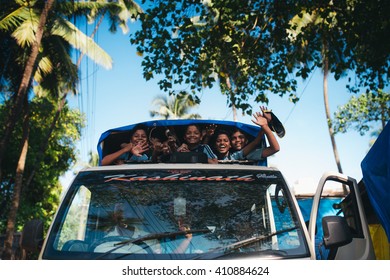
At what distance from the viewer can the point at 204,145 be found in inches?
237

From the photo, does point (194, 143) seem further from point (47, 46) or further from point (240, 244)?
point (47, 46)

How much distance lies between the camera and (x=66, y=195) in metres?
3.94

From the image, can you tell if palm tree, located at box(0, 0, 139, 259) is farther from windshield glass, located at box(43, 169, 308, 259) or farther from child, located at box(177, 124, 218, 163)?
windshield glass, located at box(43, 169, 308, 259)

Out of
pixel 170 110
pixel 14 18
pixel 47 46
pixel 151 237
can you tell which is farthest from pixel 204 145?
pixel 170 110

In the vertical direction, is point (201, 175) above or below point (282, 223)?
above

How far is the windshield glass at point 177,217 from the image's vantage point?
3404mm

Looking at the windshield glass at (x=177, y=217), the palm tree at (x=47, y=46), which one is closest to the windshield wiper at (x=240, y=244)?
the windshield glass at (x=177, y=217)

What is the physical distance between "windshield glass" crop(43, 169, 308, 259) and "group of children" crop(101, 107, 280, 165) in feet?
5.01

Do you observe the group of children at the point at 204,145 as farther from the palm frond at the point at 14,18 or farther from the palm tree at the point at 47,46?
the palm frond at the point at 14,18

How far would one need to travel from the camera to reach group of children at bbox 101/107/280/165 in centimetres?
568

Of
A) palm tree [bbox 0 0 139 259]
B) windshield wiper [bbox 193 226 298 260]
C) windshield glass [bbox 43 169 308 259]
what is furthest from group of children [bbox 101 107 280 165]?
palm tree [bbox 0 0 139 259]
